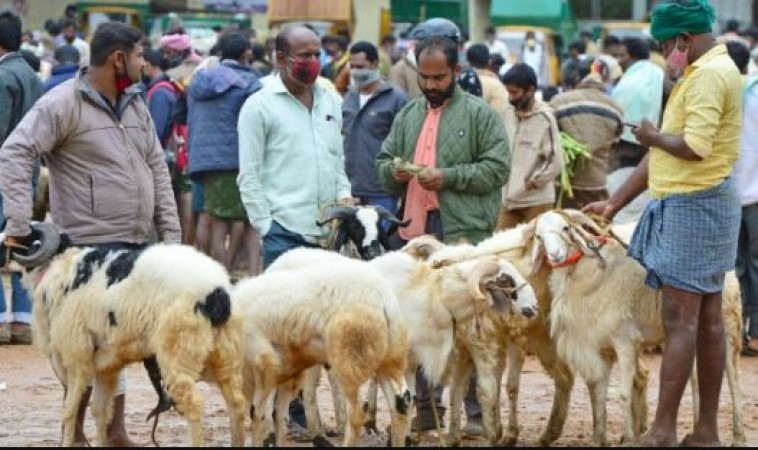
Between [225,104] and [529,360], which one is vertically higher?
[225,104]

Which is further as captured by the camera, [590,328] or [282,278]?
[590,328]

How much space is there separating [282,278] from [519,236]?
1.69 meters

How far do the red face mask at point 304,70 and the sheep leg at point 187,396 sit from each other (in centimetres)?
238

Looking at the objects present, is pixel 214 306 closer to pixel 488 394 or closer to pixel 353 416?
pixel 353 416

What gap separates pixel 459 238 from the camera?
993cm

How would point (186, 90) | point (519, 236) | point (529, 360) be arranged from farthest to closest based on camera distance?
point (186, 90) < point (529, 360) < point (519, 236)

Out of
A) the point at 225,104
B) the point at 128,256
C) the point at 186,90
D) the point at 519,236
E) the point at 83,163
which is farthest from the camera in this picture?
the point at 186,90

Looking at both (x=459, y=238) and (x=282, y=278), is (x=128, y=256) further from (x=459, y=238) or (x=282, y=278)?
(x=459, y=238)

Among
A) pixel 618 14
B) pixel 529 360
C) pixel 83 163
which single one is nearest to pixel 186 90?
pixel 529 360

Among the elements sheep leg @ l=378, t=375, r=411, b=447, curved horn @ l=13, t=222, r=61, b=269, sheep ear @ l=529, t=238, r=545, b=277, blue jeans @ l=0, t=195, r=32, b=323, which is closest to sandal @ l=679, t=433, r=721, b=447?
sheep ear @ l=529, t=238, r=545, b=277

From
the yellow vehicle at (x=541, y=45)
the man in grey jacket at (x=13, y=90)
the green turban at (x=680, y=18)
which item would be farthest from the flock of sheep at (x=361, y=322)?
the yellow vehicle at (x=541, y=45)

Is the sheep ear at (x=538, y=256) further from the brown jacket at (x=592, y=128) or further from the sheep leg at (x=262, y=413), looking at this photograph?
the brown jacket at (x=592, y=128)

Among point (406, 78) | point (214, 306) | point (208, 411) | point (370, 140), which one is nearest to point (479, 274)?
point (214, 306)

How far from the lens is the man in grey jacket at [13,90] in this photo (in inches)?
495
